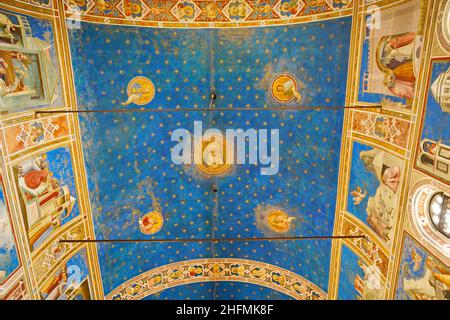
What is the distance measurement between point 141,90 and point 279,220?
6012 mm

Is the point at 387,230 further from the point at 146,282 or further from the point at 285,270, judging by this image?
the point at 146,282

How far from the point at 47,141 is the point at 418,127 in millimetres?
8261

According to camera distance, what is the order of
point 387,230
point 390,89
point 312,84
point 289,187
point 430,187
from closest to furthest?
point 430,187
point 390,89
point 387,230
point 312,84
point 289,187

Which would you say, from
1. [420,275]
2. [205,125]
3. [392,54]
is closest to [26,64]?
[205,125]

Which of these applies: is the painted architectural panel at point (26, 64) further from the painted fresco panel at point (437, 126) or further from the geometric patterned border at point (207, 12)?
the painted fresco panel at point (437, 126)

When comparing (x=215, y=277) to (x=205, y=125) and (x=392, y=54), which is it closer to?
(x=205, y=125)

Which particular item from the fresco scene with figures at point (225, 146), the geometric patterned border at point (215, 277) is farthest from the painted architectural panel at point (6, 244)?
the geometric patterned border at point (215, 277)

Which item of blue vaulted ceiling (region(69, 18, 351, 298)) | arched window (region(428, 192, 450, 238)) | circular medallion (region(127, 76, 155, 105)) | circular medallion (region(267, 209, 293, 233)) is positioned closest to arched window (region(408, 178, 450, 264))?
arched window (region(428, 192, 450, 238))

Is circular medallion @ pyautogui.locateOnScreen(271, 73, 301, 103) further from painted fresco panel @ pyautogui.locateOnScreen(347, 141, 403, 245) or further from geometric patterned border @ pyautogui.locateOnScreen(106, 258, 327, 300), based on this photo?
geometric patterned border @ pyautogui.locateOnScreen(106, 258, 327, 300)

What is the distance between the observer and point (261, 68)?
10.3 m

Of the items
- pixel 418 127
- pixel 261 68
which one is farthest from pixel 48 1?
pixel 418 127

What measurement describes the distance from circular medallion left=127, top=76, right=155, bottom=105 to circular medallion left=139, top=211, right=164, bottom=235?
3775mm

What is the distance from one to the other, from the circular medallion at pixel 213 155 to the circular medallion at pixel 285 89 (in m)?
2.16

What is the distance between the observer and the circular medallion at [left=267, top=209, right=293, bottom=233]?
39.3ft
